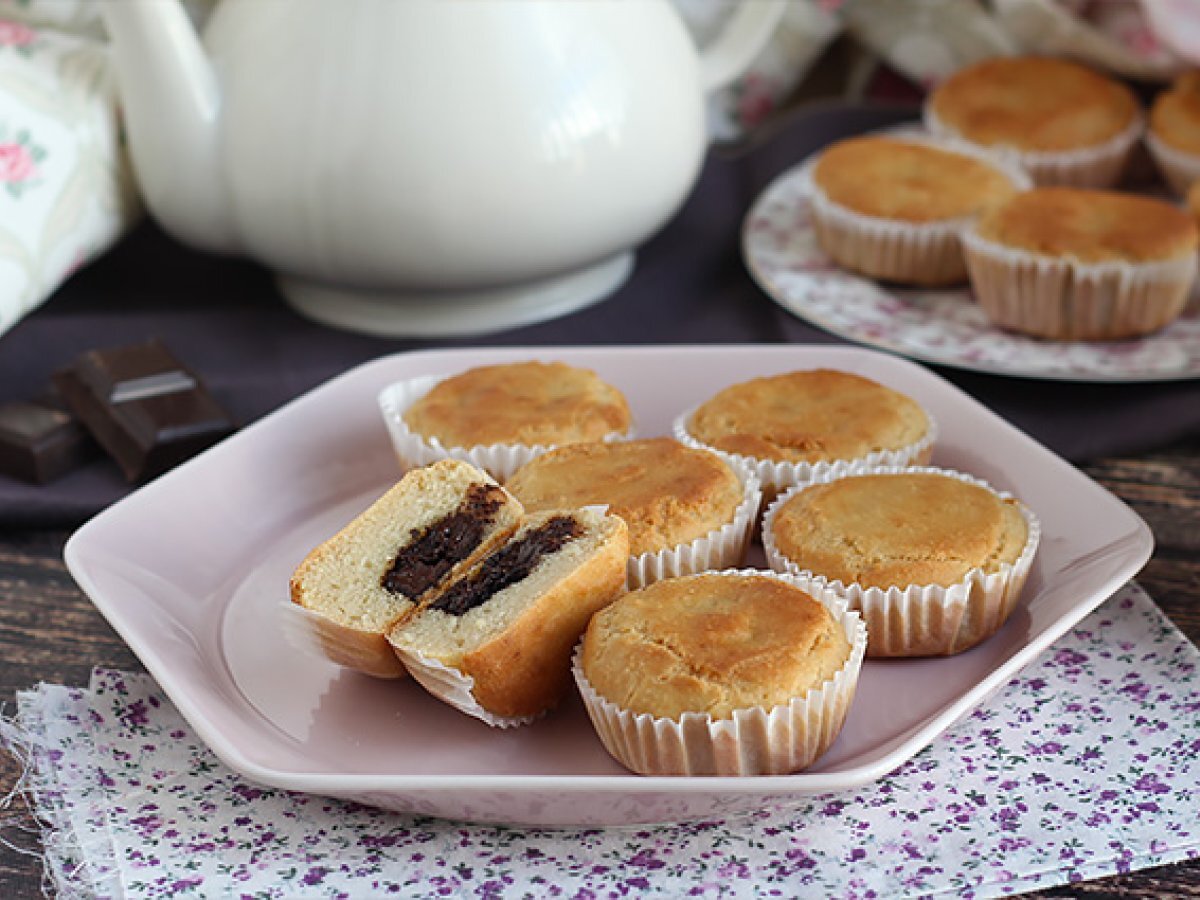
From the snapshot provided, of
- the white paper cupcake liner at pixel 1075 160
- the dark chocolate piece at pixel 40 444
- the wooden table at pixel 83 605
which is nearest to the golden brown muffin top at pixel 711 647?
A: the wooden table at pixel 83 605

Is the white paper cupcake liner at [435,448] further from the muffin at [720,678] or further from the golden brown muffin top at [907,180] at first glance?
the golden brown muffin top at [907,180]

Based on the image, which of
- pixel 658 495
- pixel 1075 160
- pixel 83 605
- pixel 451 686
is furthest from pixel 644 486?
pixel 1075 160

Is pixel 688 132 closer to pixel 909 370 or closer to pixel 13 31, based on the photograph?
pixel 909 370

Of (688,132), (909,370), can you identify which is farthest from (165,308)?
(909,370)

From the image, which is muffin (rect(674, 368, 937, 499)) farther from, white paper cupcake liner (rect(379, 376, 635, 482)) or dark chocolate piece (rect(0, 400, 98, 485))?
dark chocolate piece (rect(0, 400, 98, 485))

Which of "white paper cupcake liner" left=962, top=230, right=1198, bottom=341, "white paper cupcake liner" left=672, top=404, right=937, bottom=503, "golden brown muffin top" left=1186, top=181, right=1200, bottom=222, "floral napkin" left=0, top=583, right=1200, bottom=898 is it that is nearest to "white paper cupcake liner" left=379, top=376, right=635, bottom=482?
"white paper cupcake liner" left=672, top=404, right=937, bottom=503

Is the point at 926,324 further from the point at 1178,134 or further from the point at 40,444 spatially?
the point at 40,444
